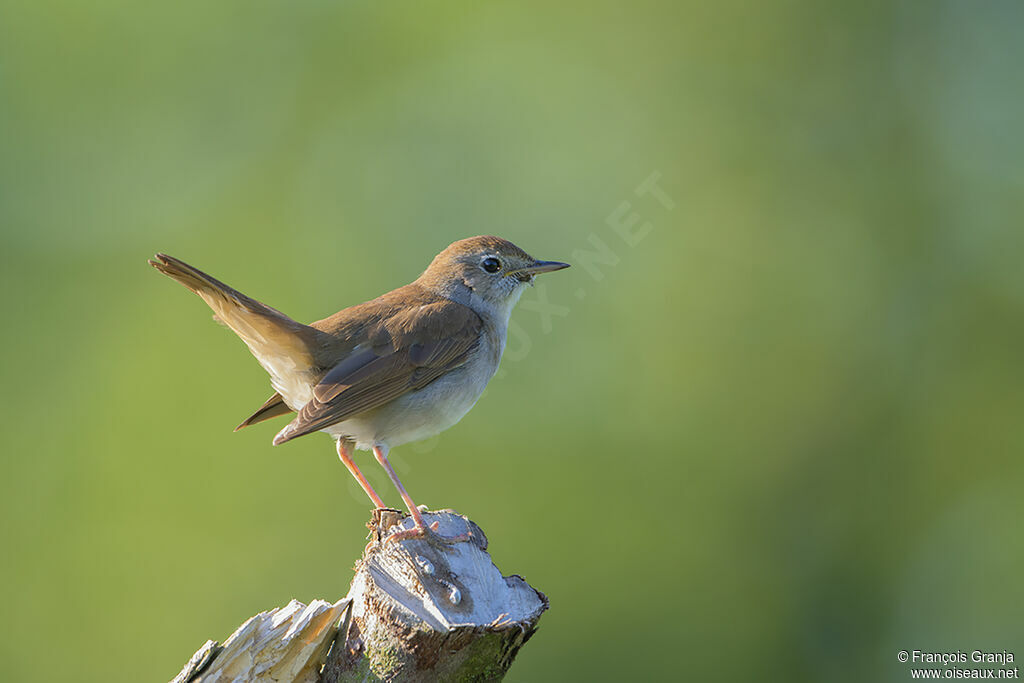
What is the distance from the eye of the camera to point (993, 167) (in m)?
10.4

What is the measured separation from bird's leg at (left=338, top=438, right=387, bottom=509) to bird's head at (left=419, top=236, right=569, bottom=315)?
1291 millimetres

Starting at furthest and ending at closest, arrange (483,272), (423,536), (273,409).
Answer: (483,272) → (273,409) → (423,536)

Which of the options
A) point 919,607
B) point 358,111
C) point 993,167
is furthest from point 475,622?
point 993,167


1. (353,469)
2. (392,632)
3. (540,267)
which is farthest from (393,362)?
(392,632)

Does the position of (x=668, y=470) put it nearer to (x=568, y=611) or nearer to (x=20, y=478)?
(x=568, y=611)

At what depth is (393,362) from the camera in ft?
17.3

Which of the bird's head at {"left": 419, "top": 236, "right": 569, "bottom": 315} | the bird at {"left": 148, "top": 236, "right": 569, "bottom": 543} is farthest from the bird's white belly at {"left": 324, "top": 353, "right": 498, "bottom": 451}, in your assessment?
the bird's head at {"left": 419, "top": 236, "right": 569, "bottom": 315}

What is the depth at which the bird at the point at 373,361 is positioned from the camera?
490cm

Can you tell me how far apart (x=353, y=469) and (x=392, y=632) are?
2099 mm

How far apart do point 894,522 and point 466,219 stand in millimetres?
5732

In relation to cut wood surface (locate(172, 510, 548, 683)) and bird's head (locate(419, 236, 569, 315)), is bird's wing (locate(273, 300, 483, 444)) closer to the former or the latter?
bird's head (locate(419, 236, 569, 315))

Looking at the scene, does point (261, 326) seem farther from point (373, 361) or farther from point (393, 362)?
point (393, 362)

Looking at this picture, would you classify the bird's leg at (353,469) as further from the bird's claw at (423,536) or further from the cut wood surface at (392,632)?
the cut wood surface at (392,632)

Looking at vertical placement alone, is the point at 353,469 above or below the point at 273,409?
below
